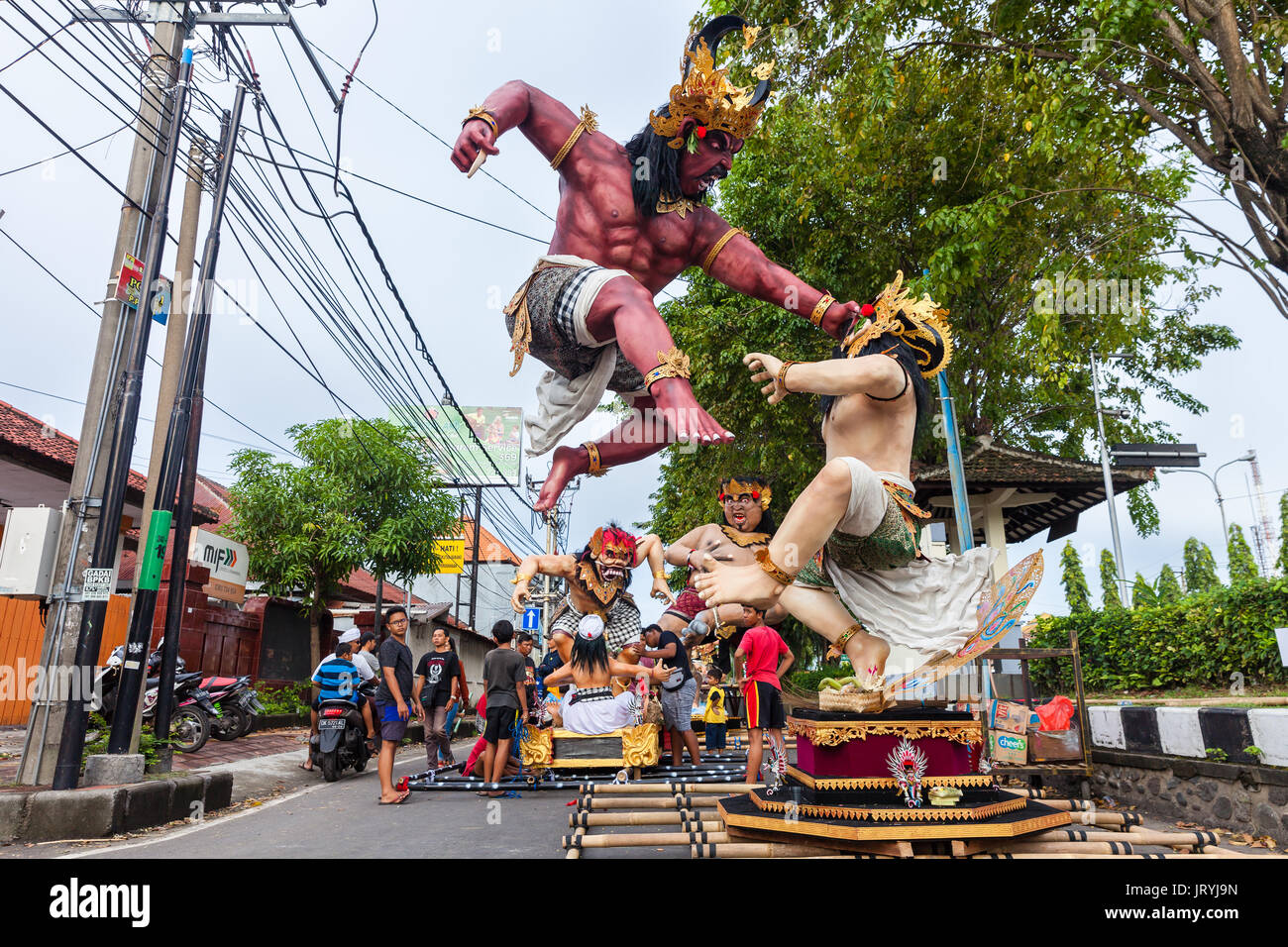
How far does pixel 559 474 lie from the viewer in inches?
166

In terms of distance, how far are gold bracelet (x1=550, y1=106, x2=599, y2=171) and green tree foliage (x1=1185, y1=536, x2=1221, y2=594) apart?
135ft

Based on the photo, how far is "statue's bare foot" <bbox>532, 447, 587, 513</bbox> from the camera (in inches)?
166

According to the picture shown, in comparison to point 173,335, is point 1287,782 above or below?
below

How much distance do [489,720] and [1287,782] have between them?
5437 millimetres

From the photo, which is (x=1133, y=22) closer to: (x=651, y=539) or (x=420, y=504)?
(x=651, y=539)

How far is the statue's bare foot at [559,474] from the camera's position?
13.8 ft

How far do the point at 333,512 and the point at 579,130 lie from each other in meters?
12.0

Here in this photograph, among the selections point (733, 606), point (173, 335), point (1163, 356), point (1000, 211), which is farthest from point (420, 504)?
point (1163, 356)

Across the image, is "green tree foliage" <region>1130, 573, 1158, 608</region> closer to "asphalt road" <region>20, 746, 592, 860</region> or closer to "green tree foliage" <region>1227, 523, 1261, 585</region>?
"asphalt road" <region>20, 746, 592, 860</region>

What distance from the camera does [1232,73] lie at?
5383 mm

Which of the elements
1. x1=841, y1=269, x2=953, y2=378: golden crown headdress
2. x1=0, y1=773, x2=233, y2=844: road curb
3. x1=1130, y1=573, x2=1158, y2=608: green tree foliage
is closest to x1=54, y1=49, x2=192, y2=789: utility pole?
x1=0, y1=773, x2=233, y2=844: road curb

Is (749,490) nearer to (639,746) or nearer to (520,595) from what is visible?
(520,595)

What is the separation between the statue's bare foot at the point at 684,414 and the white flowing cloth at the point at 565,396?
0.60 metres

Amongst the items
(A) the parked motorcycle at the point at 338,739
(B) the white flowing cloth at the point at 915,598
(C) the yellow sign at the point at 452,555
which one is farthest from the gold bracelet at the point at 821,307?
(C) the yellow sign at the point at 452,555
